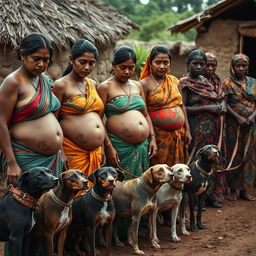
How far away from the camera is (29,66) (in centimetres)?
411

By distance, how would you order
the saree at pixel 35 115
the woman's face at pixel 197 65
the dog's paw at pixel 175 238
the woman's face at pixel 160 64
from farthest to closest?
the woman's face at pixel 197 65, the woman's face at pixel 160 64, the dog's paw at pixel 175 238, the saree at pixel 35 115

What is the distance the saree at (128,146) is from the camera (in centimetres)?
539

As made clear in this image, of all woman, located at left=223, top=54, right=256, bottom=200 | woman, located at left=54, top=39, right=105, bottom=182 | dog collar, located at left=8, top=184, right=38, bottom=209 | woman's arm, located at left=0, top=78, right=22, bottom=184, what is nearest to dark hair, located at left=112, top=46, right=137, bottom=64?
woman, located at left=54, top=39, right=105, bottom=182

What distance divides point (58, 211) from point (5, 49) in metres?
3.64

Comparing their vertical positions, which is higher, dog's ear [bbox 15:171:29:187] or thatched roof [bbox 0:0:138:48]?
thatched roof [bbox 0:0:138:48]

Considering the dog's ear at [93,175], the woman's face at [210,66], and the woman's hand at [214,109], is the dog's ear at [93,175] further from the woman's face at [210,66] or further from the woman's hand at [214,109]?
the woman's face at [210,66]

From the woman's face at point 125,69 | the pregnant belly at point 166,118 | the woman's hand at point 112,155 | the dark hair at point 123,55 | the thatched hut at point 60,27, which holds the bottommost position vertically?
the woman's hand at point 112,155

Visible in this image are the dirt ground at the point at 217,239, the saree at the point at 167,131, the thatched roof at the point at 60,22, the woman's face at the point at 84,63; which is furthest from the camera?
the thatched roof at the point at 60,22

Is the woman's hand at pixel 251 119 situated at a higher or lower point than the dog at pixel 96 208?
higher

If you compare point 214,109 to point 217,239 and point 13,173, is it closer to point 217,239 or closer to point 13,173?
point 217,239

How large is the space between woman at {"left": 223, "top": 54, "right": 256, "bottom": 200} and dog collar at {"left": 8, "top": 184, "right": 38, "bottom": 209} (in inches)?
169

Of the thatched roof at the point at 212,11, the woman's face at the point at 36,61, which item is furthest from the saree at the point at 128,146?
the thatched roof at the point at 212,11

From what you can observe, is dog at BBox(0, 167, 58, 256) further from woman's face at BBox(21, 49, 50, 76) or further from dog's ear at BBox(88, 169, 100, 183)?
woman's face at BBox(21, 49, 50, 76)

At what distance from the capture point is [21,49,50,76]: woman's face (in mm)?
4086
